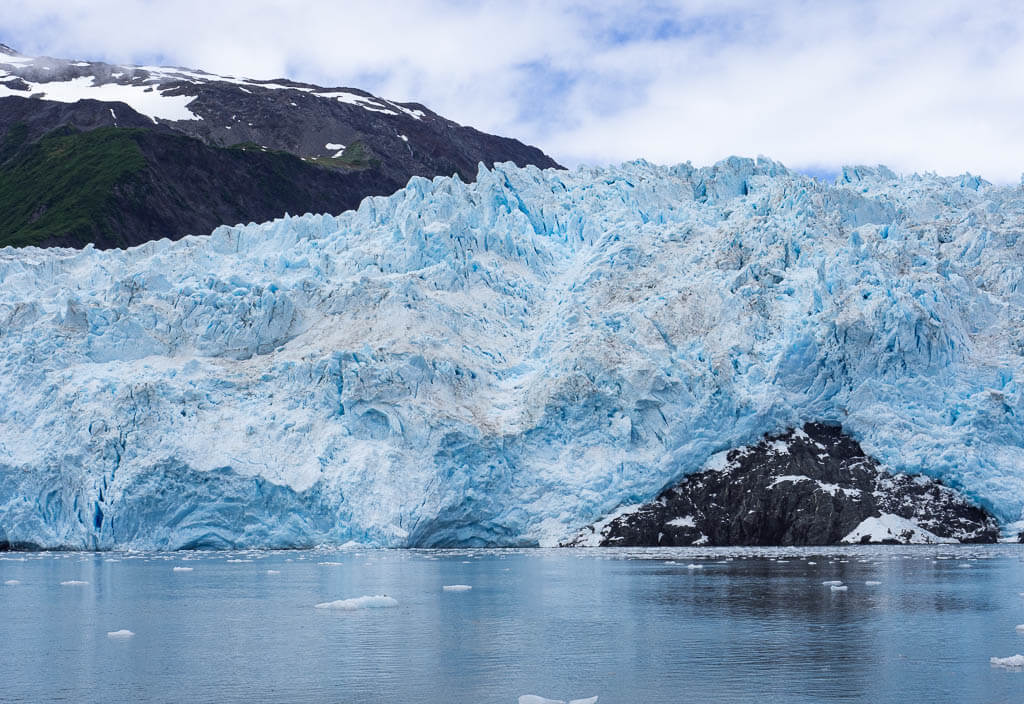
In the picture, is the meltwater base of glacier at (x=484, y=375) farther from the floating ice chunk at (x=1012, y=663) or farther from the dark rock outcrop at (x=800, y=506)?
the floating ice chunk at (x=1012, y=663)

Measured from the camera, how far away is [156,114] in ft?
307

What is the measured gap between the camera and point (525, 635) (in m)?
12.7

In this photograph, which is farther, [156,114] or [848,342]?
[156,114]

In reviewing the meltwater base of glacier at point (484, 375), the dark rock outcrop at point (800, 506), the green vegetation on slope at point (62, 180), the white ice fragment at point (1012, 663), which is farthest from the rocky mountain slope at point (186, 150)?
the white ice fragment at point (1012, 663)

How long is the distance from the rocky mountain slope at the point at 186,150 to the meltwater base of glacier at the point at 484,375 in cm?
3820

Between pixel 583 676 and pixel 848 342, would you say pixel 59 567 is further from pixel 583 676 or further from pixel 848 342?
pixel 848 342

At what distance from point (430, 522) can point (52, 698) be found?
1817cm

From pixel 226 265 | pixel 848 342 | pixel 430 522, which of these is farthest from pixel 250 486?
pixel 848 342

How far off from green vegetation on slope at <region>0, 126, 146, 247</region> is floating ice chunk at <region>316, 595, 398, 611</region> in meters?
54.3

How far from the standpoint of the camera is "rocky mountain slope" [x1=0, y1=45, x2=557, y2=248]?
72.8m

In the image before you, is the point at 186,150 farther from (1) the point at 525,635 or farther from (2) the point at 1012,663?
(2) the point at 1012,663

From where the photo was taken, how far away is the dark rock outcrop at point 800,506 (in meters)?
27.4

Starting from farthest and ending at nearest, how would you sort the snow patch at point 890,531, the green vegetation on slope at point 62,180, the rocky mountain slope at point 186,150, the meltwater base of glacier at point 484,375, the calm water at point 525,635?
the rocky mountain slope at point 186,150
the green vegetation on slope at point 62,180
the snow patch at point 890,531
the meltwater base of glacier at point 484,375
the calm water at point 525,635

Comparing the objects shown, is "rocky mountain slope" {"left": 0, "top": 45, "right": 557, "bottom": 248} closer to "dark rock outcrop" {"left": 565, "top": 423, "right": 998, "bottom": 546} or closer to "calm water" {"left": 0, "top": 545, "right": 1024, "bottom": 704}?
"dark rock outcrop" {"left": 565, "top": 423, "right": 998, "bottom": 546}
